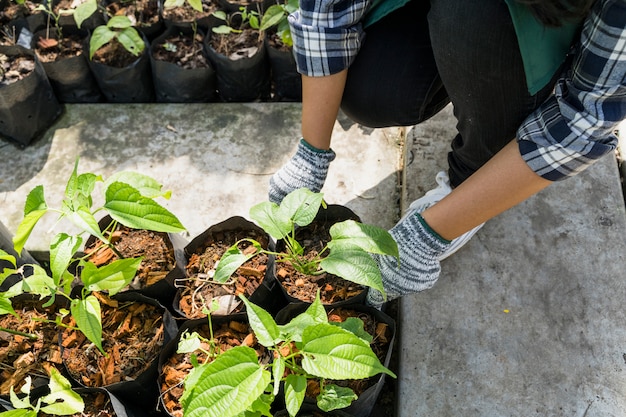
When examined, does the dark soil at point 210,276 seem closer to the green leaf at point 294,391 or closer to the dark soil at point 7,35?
the green leaf at point 294,391

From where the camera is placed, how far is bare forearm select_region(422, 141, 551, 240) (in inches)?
38.7

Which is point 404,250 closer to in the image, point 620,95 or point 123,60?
point 620,95

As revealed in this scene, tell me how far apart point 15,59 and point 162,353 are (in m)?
1.16

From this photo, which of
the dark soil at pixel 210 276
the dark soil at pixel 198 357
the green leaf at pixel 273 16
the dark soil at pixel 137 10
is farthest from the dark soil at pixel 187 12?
the dark soil at pixel 198 357

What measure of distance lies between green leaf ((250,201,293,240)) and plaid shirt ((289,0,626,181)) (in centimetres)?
31

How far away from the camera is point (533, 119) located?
0.98 m

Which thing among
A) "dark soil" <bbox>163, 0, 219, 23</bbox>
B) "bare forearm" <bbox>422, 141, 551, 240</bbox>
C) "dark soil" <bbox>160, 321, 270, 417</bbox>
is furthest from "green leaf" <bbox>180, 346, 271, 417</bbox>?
"dark soil" <bbox>163, 0, 219, 23</bbox>

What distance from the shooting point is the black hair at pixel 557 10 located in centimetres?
78

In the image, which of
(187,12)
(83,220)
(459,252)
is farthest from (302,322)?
(187,12)

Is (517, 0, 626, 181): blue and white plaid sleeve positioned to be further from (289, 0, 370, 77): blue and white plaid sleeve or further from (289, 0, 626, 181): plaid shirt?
(289, 0, 370, 77): blue and white plaid sleeve

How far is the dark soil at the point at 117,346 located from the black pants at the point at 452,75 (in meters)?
0.66

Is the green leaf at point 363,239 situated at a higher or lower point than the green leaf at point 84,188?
lower

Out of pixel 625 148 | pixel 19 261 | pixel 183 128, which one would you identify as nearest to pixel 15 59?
pixel 183 128

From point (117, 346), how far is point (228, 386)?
44 cm
